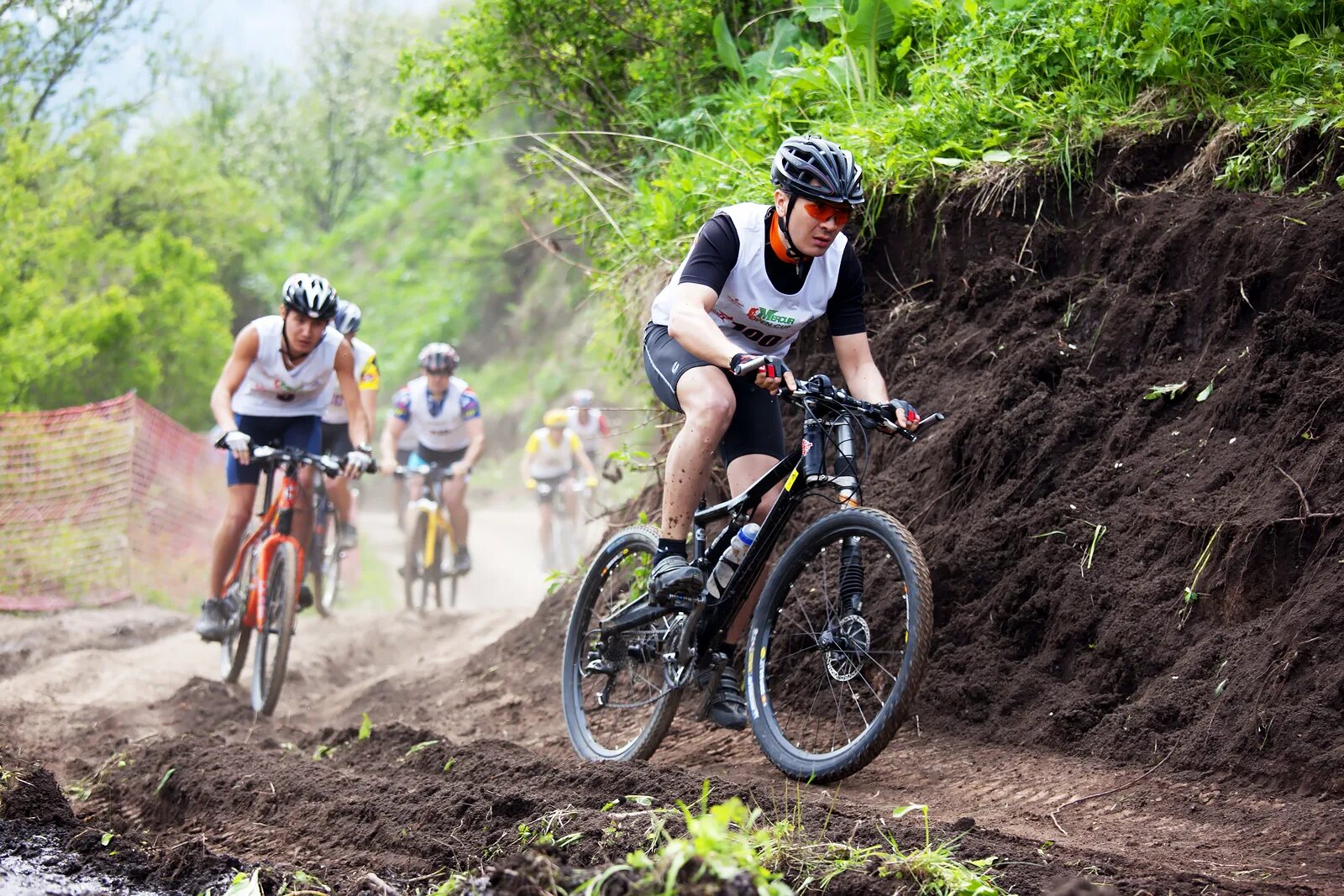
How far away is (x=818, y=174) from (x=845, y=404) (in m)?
0.86

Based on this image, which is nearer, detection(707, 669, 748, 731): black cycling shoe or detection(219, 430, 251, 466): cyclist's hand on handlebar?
detection(707, 669, 748, 731): black cycling shoe

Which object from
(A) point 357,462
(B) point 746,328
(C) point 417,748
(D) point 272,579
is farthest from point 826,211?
(D) point 272,579

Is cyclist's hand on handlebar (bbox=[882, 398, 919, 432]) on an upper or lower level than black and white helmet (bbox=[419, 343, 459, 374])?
lower

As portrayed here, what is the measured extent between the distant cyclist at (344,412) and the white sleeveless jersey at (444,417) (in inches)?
39.4

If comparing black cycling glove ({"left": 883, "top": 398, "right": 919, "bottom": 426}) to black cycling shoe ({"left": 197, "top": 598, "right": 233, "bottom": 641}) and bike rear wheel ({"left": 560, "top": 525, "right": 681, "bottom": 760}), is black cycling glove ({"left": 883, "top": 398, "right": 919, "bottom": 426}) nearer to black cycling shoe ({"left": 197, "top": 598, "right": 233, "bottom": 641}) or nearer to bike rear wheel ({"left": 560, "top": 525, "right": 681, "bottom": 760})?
bike rear wheel ({"left": 560, "top": 525, "right": 681, "bottom": 760})

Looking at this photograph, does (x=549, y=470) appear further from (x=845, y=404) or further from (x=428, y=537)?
(x=845, y=404)

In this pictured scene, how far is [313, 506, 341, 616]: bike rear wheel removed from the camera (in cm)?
1189

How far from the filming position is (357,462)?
7.63 m

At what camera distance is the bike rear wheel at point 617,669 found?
5535 millimetres

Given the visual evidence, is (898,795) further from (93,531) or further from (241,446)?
(93,531)

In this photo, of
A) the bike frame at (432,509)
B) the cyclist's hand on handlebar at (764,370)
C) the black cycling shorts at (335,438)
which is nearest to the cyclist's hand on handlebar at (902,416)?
the cyclist's hand on handlebar at (764,370)

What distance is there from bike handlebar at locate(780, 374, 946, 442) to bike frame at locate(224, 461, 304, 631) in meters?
4.19

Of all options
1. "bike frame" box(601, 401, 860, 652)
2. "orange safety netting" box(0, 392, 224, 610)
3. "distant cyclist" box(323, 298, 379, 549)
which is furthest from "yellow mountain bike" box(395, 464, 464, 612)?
"bike frame" box(601, 401, 860, 652)

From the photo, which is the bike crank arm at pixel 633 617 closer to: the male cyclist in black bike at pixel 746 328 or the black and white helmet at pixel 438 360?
the male cyclist in black bike at pixel 746 328
